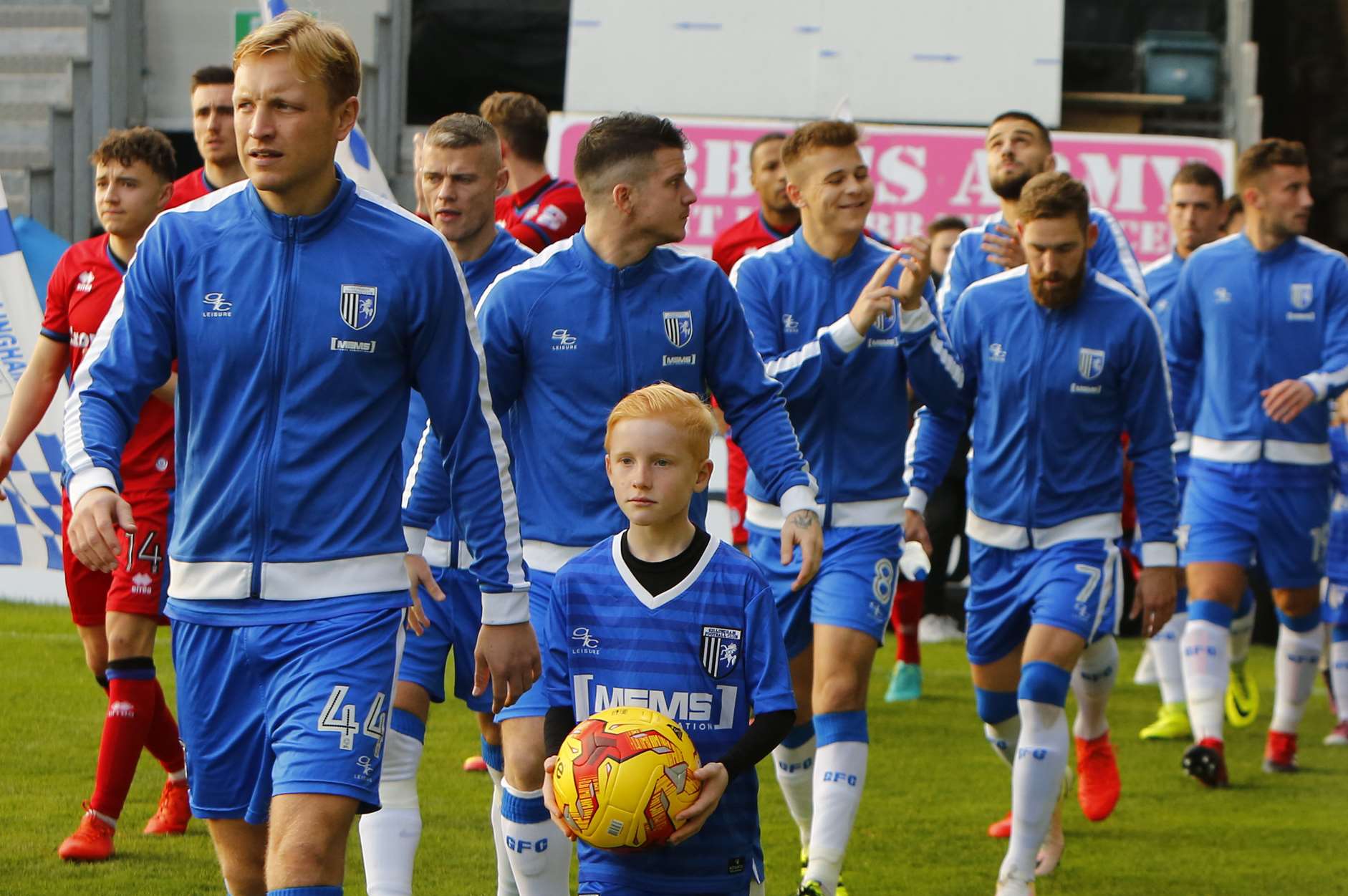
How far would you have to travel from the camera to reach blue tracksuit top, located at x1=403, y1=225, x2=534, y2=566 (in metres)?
5.55

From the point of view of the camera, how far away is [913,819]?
762 cm

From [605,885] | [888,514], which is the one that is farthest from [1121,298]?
[605,885]

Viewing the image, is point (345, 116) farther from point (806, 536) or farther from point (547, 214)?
point (547, 214)

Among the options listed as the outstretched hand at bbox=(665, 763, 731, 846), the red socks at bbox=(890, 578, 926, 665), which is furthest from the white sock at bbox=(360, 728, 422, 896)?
the red socks at bbox=(890, 578, 926, 665)

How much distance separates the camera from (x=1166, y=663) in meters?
9.70

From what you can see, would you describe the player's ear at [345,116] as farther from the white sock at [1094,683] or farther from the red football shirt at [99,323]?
the white sock at [1094,683]

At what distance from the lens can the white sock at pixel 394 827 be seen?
16.7 feet

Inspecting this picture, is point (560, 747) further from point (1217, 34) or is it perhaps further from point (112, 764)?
point (1217, 34)

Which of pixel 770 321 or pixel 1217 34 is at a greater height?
pixel 1217 34

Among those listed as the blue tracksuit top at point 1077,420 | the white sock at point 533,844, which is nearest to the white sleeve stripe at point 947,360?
the blue tracksuit top at point 1077,420

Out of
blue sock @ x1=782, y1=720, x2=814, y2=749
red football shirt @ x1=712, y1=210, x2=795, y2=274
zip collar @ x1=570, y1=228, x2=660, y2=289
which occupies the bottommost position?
blue sock @ x1=782, y1=720, x2=814, y2=749

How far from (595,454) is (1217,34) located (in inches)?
562

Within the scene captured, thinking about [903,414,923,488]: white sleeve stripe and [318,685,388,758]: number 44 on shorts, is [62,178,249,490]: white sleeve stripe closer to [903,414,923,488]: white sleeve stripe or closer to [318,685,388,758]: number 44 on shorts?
[318,685,388,758]: number 44 on shorts

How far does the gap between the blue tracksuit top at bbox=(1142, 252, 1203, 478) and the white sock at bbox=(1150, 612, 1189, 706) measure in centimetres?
78
